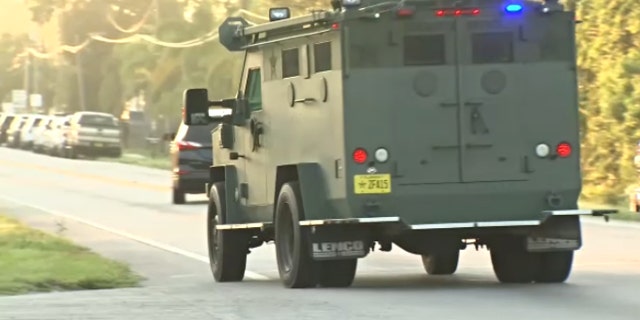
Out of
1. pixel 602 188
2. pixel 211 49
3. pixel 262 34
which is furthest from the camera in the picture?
pixel 211 49

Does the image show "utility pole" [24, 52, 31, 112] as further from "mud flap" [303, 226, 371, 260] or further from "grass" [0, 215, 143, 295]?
"mud flap" [303, 226, 371, 260]

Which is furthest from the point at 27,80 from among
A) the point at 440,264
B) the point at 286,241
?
the point at 286,241

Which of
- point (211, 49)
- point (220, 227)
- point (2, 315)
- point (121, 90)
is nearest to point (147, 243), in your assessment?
→ point (220, 227)

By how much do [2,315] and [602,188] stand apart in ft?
69.7

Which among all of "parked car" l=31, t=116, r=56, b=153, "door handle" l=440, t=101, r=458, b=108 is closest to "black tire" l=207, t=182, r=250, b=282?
"door handle" l=440, t=101, r=458, b=108

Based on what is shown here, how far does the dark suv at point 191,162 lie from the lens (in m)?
34.7

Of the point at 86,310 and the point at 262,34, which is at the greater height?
the point at 262,34

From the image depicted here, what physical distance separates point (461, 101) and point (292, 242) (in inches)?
A: 83.6

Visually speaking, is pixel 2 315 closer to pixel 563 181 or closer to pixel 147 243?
pixel 563 181

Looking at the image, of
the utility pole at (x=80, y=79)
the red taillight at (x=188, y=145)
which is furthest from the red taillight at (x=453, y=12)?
the utility pole at (x=80, y=79)

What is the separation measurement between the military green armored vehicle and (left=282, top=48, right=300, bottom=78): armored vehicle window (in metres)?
A: 0.17

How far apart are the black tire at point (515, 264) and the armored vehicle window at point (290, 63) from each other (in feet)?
8.74

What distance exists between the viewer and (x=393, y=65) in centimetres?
1435

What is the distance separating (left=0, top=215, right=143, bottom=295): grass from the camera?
16672mm
